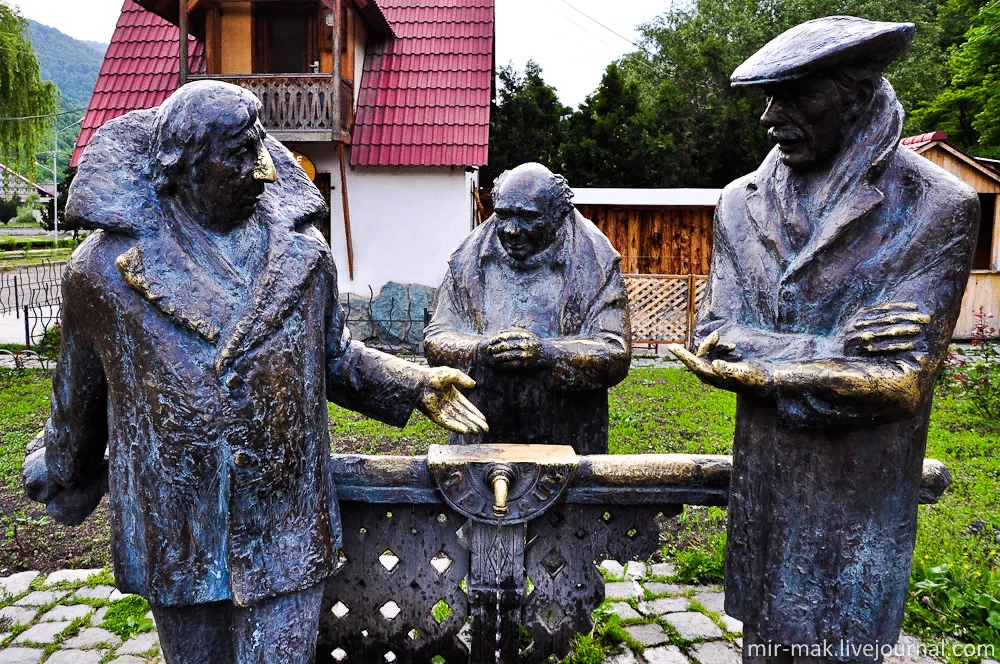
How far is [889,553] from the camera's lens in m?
2.27

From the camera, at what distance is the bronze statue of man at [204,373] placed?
1945 millimetres

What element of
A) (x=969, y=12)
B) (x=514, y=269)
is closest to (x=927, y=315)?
(x=514, y=269)

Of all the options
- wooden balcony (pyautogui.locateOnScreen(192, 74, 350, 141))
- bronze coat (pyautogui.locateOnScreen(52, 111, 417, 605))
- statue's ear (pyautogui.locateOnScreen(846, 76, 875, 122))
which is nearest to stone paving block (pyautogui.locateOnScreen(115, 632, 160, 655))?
bronze coat (pyautogui.locateOnScreen(52, 111, 417, 605))

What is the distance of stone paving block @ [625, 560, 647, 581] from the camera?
174 inches

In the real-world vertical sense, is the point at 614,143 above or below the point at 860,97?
above

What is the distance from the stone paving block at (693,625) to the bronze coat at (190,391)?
222 cm

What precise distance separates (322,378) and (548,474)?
87 centimetres

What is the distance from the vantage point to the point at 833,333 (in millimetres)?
2246

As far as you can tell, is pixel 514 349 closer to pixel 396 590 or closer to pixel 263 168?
pixel 396 590

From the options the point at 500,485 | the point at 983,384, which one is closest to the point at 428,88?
the point at 983,384

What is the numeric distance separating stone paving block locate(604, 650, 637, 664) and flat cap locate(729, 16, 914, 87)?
2487 mm

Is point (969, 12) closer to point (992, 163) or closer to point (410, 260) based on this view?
point (992, 163)

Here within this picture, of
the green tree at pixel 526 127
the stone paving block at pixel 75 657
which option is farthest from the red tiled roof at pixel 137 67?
the stone paving block at pixel 75 657

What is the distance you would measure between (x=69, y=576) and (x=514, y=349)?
307 centimetres
